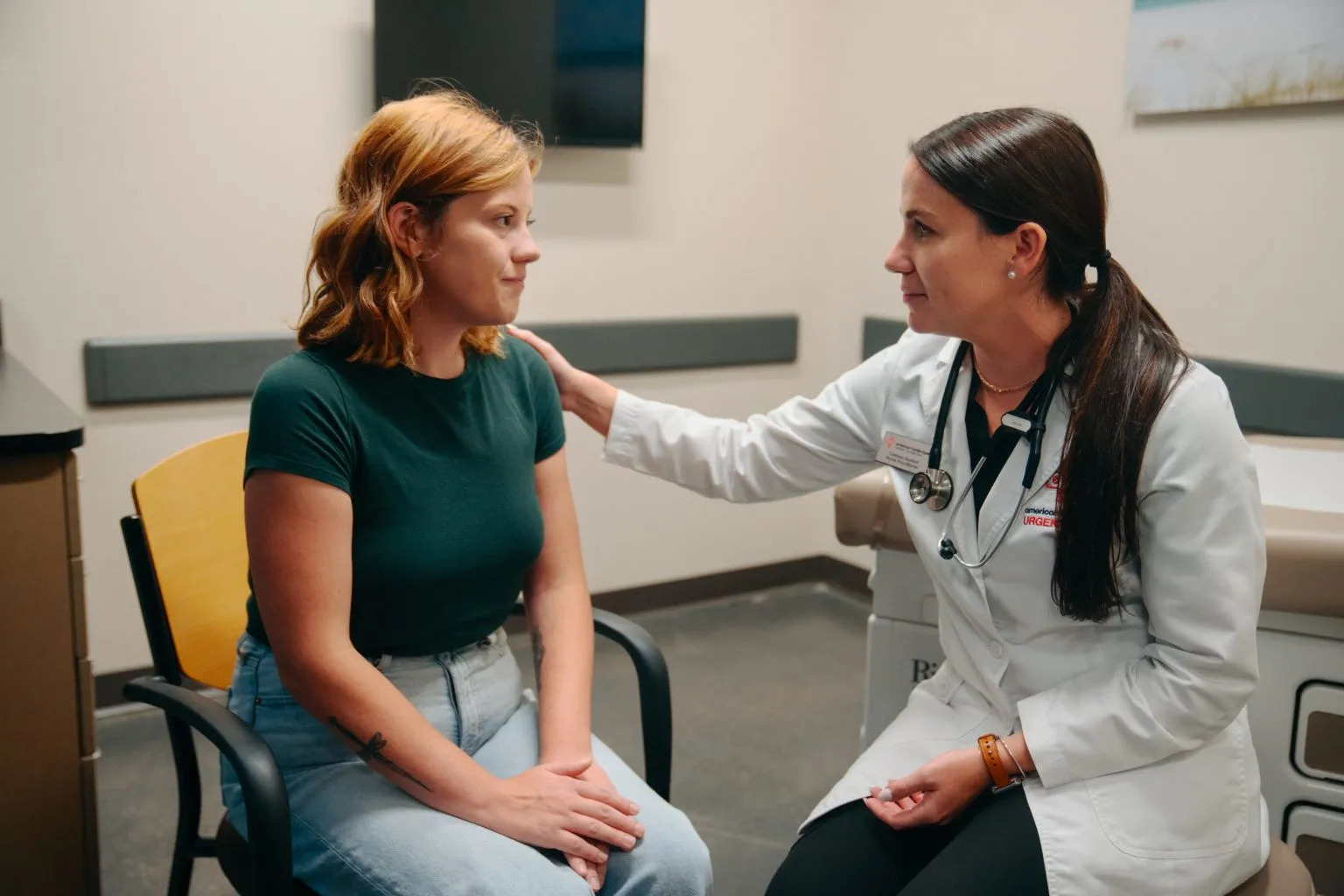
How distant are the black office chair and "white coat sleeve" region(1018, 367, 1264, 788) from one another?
0.49 meters

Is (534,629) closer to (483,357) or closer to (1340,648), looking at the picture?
(483,357)

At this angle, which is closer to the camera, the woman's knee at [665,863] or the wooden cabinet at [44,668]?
the woman's knee at [665,863]

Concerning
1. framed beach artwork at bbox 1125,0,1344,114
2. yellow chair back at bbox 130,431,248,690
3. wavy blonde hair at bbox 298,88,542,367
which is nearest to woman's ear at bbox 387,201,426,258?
wavy blonde hair at bbox 298,88,542,367

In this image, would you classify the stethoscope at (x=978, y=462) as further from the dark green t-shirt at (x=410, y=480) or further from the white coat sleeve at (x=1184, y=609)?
the dark green t-shirt at (x=410, y=480)

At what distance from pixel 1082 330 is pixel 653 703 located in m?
0.73

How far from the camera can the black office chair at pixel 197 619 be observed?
1373 mm

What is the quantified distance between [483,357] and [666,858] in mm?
678

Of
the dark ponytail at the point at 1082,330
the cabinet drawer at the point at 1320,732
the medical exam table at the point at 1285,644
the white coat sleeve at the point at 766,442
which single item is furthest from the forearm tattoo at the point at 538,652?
the cabinet drawer at the point at 1320,732

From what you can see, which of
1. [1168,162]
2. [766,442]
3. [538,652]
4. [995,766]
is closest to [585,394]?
[766,442]

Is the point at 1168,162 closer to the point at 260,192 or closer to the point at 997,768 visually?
the point at 997,768

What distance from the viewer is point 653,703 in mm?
1485

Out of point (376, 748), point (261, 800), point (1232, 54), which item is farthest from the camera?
point (1232, 54)

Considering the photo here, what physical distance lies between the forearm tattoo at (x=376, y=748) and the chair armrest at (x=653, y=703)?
32 centimetres

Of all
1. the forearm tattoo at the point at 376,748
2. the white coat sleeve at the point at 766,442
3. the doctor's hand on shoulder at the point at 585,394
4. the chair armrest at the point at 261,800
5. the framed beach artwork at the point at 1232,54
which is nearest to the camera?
the chair armrest at the point at 261,800
